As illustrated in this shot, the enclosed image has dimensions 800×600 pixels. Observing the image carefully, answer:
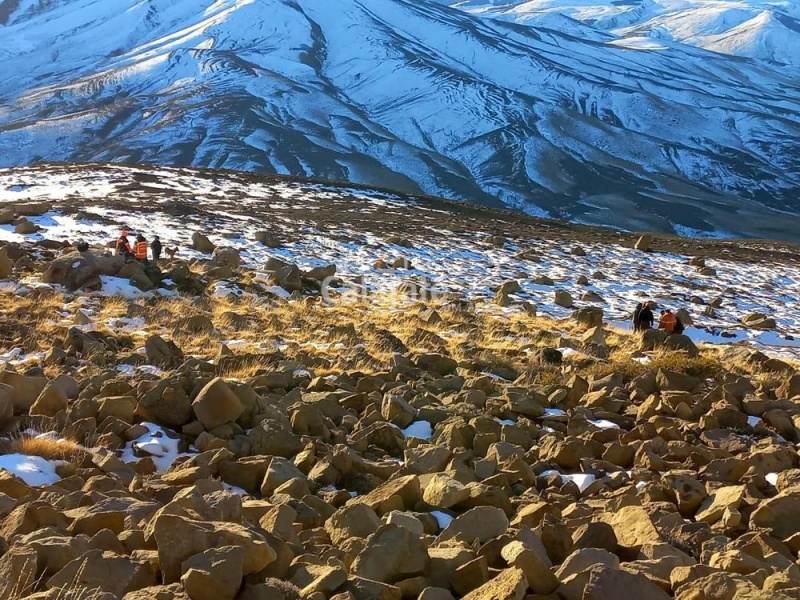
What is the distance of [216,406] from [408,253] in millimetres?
18809

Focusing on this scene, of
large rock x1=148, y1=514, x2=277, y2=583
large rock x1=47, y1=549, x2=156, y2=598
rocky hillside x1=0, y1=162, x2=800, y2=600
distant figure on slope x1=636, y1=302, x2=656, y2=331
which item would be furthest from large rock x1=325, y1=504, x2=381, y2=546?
distant figure on slope x1=636, y1=302, x2=656, y2=331

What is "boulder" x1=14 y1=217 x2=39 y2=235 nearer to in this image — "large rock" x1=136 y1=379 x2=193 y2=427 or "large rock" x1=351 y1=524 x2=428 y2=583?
"large rock" x1=136 y1=379 x2=193 y2=427

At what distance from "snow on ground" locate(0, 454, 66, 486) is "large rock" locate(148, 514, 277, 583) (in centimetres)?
192

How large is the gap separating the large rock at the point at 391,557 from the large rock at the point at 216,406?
2.69 metres

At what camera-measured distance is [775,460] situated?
5582 mm

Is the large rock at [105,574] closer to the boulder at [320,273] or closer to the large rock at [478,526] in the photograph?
the large rock at [478,526]

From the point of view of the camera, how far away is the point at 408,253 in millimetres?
24453

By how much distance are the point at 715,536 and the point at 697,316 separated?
14530mm

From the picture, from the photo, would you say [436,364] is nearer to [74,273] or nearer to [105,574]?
[105,574]

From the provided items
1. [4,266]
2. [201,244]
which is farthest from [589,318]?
[201,244]

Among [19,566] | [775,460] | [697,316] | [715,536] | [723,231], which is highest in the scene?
[19,566]

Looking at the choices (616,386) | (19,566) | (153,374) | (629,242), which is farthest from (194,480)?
(629,242)

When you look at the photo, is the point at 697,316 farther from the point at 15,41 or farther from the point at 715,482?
the point at 15,41

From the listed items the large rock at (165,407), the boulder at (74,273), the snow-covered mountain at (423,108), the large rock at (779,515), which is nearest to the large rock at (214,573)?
the large rock at (165,407)
